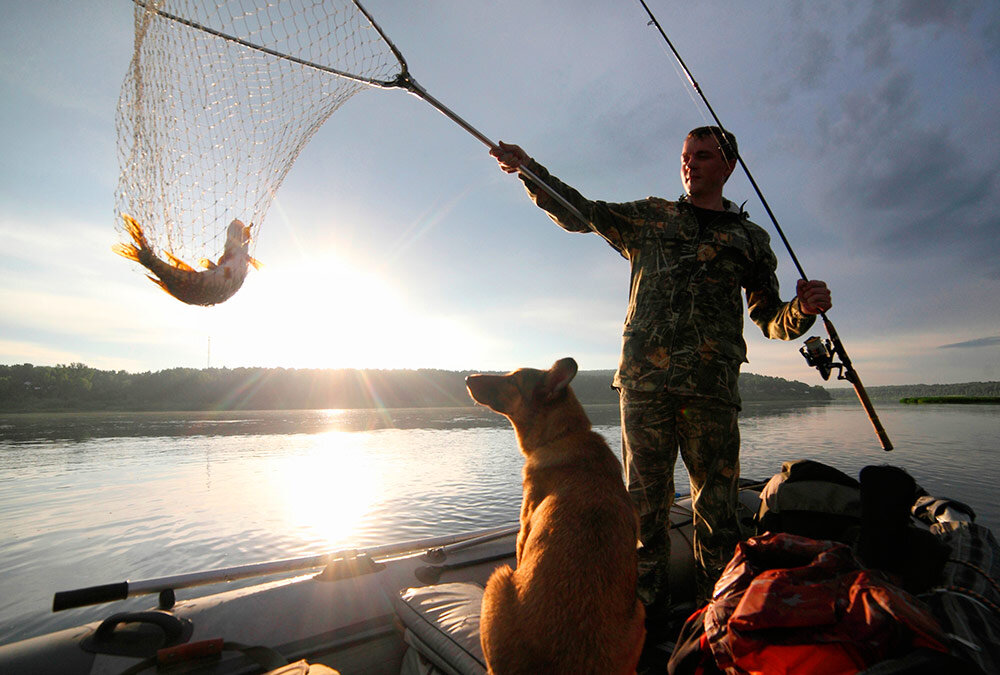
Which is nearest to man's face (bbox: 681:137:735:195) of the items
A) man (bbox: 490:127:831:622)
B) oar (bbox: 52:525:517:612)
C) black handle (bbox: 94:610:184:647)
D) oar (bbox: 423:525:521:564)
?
man (bbox: 490:127:831:622)

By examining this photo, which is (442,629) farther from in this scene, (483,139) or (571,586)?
(483,139)

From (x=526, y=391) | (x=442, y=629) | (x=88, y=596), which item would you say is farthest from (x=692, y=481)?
(x=88, y=596)

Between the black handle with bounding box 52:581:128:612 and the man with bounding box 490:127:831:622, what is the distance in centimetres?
332

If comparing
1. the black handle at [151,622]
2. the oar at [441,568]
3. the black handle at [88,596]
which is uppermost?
the black handle at [88,596]

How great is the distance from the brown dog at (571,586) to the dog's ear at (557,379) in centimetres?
62

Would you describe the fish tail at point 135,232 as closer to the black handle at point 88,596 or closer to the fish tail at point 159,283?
the fish tail at point 159,283

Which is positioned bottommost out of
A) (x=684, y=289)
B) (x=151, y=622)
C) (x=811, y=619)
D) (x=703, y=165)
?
(x=151, y=622)

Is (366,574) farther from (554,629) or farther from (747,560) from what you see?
(747,560)

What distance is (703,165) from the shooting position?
3645mm

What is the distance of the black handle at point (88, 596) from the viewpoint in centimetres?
267

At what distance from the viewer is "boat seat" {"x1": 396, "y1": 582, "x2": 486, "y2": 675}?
242 centimetres

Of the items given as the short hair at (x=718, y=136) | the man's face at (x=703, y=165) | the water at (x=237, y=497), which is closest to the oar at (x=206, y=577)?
the water at (x=237, y=497)

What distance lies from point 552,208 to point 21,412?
61.0 metres

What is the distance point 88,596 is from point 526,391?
296 centimetres
